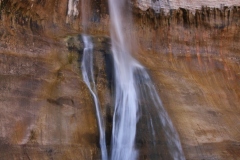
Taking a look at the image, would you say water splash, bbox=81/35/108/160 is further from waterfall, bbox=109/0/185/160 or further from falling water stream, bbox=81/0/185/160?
waterfall, bbox=109/0/185/160

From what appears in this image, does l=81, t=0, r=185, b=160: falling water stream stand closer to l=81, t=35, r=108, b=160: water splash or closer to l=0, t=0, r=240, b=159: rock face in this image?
l=81, t=35, r=108, b=160: water splash

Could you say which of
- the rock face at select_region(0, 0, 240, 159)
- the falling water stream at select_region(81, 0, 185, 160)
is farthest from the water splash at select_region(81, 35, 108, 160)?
the rock face at select_region(0, 0, 240, 159)

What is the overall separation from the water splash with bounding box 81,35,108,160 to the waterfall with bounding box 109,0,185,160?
22cm

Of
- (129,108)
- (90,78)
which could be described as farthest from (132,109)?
(90,78)

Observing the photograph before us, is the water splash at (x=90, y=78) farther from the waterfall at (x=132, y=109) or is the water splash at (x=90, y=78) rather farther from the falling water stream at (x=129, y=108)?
the waterfall at (x=132, y=109)

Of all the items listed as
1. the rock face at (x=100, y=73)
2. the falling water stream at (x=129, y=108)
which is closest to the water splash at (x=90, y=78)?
the falling water stream at (x=129, y=108)

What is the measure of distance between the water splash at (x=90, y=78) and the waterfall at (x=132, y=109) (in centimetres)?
22

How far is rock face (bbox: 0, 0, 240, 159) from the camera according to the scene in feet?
26.1

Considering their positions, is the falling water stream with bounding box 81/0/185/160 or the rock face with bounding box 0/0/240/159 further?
the falling water stream with bounding box 81/0/185/160

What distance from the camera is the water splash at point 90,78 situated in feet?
26.5

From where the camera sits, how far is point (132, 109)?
8.76m

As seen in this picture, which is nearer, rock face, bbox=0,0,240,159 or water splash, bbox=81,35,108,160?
rock face, bbox=0,0,240,159

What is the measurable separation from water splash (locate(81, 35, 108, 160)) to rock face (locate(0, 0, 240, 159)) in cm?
12

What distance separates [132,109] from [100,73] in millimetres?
1360
